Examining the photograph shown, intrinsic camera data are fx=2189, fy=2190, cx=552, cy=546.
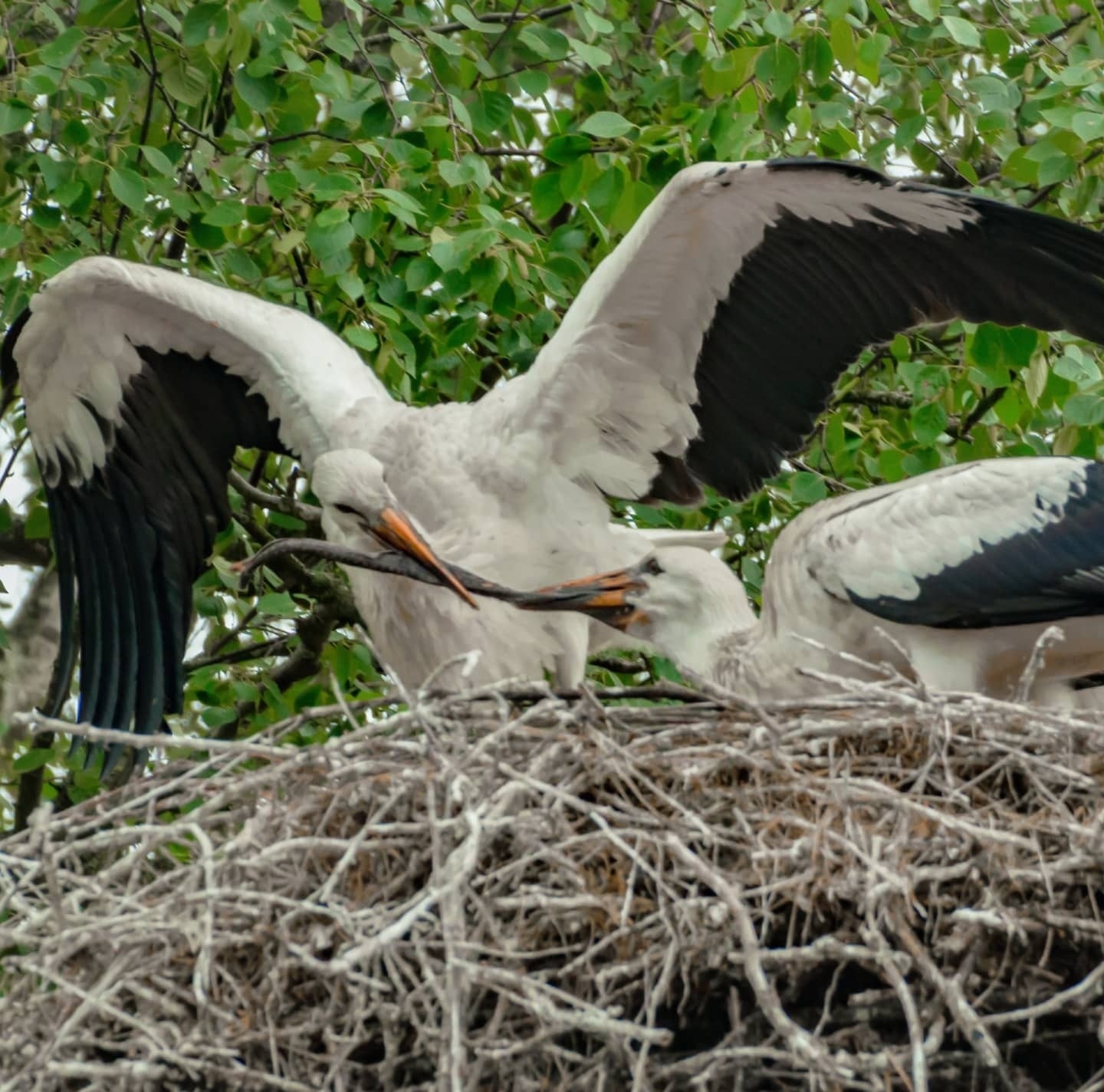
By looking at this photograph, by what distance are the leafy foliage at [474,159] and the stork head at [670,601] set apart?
2.68ft

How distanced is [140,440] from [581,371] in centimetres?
→ 173

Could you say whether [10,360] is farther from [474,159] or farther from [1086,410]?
[1086,410]

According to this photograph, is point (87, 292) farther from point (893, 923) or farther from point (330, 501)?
point (893, 923)

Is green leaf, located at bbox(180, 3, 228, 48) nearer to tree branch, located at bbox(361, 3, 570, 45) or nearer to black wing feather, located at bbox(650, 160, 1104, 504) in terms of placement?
tree branch, located at bbox(361, 3, 570, 45)

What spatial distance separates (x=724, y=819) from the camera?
4.28m

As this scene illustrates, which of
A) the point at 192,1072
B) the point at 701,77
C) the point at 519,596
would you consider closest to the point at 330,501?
the point at 519,596

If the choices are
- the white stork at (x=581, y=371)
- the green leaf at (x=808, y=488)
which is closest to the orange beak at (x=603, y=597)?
the white stork at (x=581, y=371)

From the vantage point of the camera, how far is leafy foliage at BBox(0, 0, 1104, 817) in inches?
236

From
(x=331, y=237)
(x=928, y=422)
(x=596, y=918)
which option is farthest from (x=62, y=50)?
(x=596, y=918)

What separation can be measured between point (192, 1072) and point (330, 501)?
7.24 feet

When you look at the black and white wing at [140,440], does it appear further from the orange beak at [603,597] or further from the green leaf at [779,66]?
the green leaf at [779,66]

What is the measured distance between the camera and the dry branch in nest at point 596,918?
12.4 ft

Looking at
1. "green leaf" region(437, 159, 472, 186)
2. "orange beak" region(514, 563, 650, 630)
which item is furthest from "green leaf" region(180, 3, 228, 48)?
"orange beak" region(514, 563, 650, 630)

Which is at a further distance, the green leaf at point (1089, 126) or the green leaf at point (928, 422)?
the green leaf at point (928, 422)
